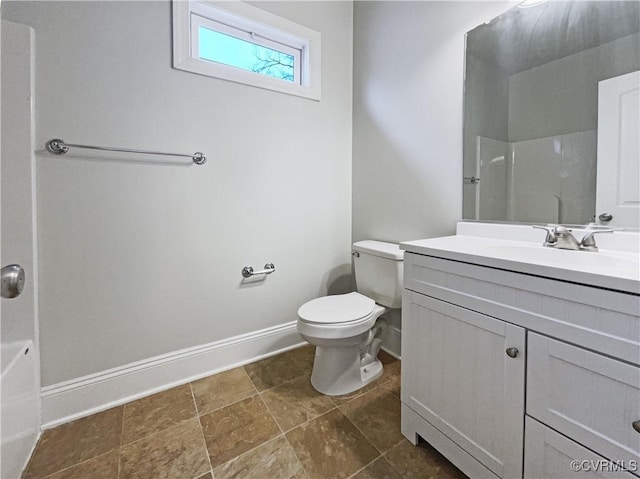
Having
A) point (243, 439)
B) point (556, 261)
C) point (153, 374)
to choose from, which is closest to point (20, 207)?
point (153, 374)

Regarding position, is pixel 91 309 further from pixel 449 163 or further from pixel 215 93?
pixel 449 163

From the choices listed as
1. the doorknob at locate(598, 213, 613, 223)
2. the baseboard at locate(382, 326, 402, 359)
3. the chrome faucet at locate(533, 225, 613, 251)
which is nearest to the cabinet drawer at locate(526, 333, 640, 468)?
the chrome faucet at locate(533, 225, 613, 251)

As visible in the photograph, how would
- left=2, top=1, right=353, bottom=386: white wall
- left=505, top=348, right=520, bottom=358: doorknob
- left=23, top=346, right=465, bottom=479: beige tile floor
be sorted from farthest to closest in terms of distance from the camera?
left=2, top=1, right=353, bottom=386: white wall → left=23, top=346, right=465, bottom=479: beige tile floor → left=505, top=348, right=520, bottom=358: doorknob

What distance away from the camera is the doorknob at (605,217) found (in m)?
1.00

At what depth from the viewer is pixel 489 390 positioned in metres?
0.86

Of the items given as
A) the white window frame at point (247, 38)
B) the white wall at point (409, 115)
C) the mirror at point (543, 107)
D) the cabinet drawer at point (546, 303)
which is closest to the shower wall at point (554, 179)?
the mirror at point (543, 107)

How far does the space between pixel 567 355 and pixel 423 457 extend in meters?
0.71

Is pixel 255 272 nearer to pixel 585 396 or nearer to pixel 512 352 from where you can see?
pixel 512 352

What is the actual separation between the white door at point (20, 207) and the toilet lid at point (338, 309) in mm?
1133

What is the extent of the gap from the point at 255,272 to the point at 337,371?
747 millimetres

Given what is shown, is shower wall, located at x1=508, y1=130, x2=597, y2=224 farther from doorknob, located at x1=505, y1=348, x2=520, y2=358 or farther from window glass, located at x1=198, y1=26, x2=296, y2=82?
window glass, located at x1=198, y1=26, x2=296, y2=82

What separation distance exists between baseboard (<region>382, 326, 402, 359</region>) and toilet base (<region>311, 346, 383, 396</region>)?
→ 35 centimetres

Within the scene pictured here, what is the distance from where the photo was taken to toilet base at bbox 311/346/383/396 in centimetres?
146

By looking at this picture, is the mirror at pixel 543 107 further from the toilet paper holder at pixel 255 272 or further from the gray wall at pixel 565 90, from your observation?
the toilet paper holder at pixel 255 272
